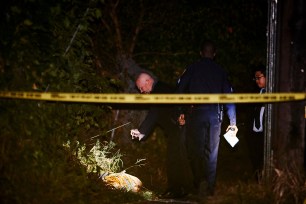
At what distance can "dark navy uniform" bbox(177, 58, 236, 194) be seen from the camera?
255 inches

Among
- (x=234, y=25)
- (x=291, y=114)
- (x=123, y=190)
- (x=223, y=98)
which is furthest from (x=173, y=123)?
(x=234, y=25)

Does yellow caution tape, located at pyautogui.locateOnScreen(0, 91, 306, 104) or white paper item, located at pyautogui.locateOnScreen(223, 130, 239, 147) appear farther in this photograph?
white paper item, located at pyautogui.locateOnScreen(223, 130, 239, 147)

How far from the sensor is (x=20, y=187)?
15.6 ft

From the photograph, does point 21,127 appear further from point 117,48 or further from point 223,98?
point 117,48

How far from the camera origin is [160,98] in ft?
17.0

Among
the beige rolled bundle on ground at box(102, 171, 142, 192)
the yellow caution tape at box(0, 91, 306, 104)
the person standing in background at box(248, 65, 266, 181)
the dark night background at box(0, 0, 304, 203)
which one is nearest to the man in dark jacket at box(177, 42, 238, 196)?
the dark night background at box(0, 0, 304, 203)

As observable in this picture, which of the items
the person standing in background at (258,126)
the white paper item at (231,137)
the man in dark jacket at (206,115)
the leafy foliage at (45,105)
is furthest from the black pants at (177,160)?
the person standing in background at (258,126)

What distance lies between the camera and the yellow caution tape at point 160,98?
4.73m

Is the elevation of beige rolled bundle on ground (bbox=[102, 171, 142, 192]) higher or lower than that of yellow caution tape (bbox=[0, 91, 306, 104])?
lower

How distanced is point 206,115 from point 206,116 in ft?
0.05

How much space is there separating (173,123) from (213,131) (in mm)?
632

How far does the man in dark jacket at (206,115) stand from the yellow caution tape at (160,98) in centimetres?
131

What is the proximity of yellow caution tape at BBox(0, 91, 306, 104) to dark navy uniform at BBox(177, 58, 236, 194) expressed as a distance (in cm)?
131

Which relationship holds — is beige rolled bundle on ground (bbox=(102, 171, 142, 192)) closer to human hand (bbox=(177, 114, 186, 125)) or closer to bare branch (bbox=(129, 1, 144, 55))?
human hand (bbox=(177, 114, 186, 125))
